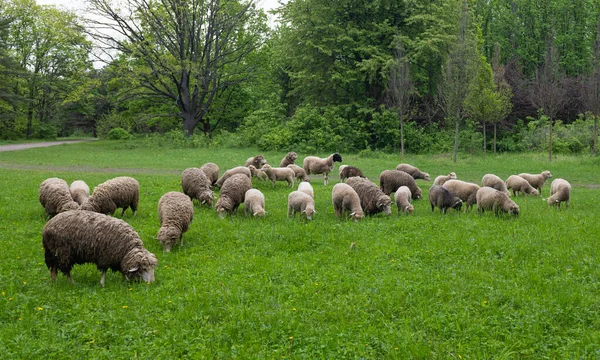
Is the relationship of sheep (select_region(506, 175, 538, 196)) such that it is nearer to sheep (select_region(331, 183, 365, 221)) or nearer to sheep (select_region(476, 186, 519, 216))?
sheep (select_region(476, 186, 519, 216))

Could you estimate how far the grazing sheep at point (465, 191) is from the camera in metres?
13.0

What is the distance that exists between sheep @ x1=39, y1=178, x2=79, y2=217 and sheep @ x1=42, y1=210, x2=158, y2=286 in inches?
141

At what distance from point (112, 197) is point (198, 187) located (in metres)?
2.75

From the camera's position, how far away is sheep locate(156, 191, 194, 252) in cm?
891

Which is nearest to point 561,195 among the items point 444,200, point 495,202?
point 495,202

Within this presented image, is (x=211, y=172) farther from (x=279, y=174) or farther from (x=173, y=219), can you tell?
(x=173, y=219)

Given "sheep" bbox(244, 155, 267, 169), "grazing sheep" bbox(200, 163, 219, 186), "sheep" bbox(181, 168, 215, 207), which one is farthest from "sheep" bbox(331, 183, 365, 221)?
"sheep" bbox(244, 155, 267, 169)

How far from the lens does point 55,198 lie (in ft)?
36.0

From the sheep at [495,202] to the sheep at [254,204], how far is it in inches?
227

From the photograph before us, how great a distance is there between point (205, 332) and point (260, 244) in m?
3.70

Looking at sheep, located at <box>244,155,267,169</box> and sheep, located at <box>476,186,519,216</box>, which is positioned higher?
sheep, located at <box>244,155,267,169</box>

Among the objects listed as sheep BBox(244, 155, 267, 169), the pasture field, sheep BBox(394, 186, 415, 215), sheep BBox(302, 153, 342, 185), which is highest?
sheep BBox(244, 155, 267, 169)

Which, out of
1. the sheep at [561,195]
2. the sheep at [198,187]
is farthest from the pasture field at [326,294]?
the sheep at [561,195]

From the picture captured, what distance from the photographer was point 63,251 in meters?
7.07
